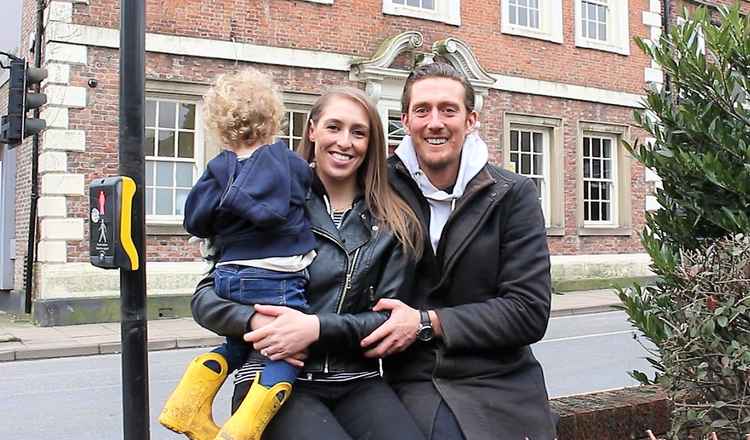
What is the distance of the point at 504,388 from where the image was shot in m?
2.55

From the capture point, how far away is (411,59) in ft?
53.1

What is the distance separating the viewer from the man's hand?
2.38m

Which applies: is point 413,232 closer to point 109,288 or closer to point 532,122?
point 109,288

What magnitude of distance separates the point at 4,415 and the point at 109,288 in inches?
243

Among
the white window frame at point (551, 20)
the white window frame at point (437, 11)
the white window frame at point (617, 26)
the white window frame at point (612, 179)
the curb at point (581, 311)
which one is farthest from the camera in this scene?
the white window frame at point (617, 26)

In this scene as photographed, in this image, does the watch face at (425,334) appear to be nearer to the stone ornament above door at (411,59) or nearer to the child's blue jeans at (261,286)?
the child's blue jeans at (261,286)

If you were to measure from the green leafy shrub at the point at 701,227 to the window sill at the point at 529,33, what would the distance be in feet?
48.8

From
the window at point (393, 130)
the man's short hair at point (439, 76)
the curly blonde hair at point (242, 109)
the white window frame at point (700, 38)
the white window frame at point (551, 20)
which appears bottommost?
the curly blonde hair at point (242, 109)

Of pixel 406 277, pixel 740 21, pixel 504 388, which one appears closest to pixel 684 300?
pixel 504 388

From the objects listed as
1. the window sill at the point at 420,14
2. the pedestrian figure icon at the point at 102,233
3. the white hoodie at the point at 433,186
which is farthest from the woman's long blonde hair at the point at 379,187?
the window sill at the point at 420,14

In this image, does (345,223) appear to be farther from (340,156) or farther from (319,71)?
(319,71)

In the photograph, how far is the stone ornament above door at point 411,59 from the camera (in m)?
15.5

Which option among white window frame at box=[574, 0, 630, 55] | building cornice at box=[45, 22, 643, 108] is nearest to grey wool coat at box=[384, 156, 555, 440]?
building cornice at box=[45, 22, 643, 108]

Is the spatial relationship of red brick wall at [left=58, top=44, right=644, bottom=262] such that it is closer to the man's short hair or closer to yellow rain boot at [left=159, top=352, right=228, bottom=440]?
the man's short hair
